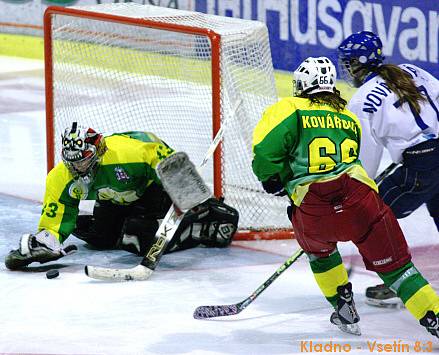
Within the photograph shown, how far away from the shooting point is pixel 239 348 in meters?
4.27

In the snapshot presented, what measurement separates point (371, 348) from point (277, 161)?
0.72 meters

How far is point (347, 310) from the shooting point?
4293mm

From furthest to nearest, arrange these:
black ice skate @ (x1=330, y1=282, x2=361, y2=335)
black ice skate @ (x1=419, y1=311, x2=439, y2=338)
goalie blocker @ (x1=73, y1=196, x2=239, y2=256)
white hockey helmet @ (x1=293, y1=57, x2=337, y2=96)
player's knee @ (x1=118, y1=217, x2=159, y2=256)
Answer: goalie blocker @ (x1=73, y1=196, x2=239, y2=256)
player's knee @ (x1=118, y1=217, x2=159, y2=256)
black ice skate @ (x1=330, y1=282, x2=361, y2=335)
white hockey helmet @ (x1=293, y1=57, x2=337, y2=96)
black ice skate @ (x1=419, y1=311, x2=439, y2=338)

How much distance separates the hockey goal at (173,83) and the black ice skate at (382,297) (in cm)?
105

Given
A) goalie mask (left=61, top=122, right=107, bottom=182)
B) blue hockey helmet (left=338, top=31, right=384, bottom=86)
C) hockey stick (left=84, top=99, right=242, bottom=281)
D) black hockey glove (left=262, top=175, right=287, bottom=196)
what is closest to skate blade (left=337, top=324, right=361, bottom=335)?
black hockey glove (left=262, top=175, right=287, bottom=196)

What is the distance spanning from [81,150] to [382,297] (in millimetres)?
1325

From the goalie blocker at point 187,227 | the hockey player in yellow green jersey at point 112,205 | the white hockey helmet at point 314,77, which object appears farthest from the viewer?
the goalie blocker at point 187,227

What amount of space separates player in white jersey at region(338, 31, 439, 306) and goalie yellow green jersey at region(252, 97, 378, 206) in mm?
421

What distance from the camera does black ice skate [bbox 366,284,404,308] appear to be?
4730 millimetres

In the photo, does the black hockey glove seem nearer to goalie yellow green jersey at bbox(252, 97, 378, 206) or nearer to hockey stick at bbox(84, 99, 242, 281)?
goalie yellow green jersey at bbox(252, 97, 378, 206)

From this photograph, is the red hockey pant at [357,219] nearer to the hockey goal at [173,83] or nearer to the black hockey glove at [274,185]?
the black hockey glove at [274,185]

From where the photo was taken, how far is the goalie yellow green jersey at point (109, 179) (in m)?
5.21

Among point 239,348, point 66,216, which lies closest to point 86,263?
point 66,216

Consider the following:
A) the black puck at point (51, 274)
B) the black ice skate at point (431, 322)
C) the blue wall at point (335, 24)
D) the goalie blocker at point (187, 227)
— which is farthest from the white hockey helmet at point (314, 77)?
the blue wall at point (335, 24)
